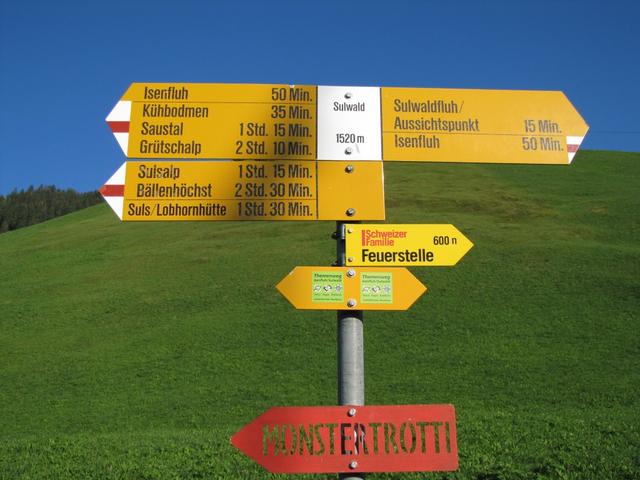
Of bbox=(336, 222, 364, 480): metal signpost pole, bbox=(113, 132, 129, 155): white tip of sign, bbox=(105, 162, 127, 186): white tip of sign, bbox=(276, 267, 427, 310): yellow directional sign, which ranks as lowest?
bbox=(336, 222, 364, 480): metal signpost pole

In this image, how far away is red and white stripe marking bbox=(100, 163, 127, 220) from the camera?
4.11 meters

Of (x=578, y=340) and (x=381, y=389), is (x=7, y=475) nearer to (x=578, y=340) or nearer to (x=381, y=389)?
(x=381, y=389)

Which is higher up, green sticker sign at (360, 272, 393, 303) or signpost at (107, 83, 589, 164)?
signpost at (107, 83, 589, 164)

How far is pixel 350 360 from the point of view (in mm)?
3607

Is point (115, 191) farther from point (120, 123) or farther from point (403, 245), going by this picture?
point (403, 245)

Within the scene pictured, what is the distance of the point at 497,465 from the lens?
6586 mm

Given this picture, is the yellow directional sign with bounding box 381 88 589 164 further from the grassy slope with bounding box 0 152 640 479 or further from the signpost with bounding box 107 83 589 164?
the grassy slope with bounding box 0 152 640 479

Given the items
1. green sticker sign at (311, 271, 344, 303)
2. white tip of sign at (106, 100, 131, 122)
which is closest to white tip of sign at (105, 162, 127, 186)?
white tip of sign at (106, 100, 131, 122)

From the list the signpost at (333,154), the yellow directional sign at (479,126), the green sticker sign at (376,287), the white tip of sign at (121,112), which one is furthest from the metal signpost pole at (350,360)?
the white tip of sign at (121,112)

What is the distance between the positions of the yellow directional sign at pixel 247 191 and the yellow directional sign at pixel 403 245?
16 cm

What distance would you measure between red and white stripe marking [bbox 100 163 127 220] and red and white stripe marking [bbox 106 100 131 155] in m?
0.19

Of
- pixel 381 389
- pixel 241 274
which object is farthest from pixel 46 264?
pixel 381 389

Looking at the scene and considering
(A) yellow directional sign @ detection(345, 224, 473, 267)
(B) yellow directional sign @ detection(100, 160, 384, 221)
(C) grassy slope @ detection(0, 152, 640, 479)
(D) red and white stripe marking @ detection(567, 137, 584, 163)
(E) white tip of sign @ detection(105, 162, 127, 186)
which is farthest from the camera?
(C) grassy slope @ detection(0, 152, 640, 479)

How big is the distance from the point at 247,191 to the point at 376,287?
113cm
